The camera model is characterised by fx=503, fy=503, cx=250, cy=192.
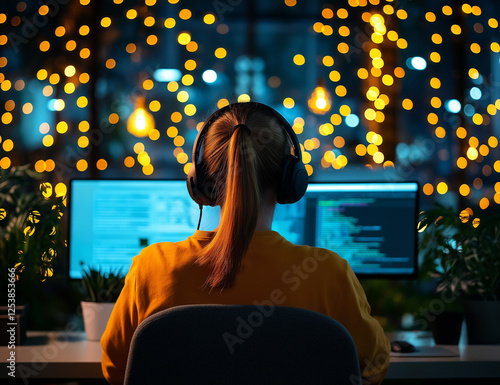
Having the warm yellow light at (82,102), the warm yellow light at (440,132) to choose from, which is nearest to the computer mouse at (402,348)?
the warm yellow light at (440,132)

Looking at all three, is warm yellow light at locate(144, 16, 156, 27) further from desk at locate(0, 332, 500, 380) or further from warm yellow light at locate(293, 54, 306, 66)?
desk at locate(0, 332, 500, 380)

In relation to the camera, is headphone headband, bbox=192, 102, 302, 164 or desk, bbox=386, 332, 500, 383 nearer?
headphone headband, bbox=192, 102, 302, 164

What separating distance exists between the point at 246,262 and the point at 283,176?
0.65ft

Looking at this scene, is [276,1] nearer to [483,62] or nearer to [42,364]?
[483,62]

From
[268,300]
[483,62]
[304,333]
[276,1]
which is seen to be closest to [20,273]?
[268,300]

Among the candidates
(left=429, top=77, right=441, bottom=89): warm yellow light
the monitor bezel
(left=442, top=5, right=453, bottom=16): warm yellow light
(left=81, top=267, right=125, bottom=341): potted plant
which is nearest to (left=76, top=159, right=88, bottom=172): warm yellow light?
(left=81, top=267, right=125, bottom=341): potted plant

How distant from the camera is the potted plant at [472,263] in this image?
147 cm

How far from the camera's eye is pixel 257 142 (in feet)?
3.01

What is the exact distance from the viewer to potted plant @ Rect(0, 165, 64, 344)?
1.44m

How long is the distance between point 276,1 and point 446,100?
3.14ft

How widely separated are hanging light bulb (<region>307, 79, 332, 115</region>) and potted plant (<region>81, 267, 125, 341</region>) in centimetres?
138

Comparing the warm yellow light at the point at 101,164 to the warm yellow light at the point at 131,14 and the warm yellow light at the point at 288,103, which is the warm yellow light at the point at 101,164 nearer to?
the warm yellow light at the point at 131,14

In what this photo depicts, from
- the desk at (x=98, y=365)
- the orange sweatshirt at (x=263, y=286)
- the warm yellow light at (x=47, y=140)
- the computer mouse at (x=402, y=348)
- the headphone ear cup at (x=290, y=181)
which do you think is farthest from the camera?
the warm yellow light at (x=47, y=140)

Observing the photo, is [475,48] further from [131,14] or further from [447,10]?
[131,14]
